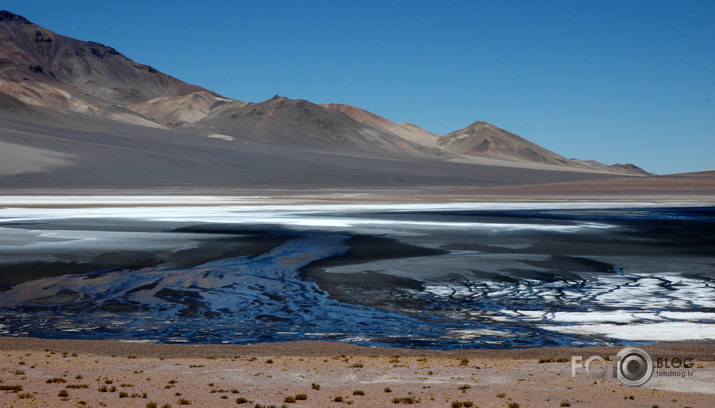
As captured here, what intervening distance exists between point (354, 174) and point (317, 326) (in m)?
120

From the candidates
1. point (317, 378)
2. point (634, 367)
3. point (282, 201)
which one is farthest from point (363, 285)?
point (282, 201)

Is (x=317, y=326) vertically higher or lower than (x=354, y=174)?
lower

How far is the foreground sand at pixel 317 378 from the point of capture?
919 centimetres

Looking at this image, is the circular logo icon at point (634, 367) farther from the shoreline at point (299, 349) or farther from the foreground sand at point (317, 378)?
the shoreline at point (299, 349)

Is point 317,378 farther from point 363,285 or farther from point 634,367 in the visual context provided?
point 363,285

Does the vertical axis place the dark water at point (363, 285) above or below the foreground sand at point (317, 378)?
above

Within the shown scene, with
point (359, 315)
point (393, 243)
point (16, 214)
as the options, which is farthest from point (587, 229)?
point (16, 214)

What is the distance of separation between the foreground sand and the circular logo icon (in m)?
0.17

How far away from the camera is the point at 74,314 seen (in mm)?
15344

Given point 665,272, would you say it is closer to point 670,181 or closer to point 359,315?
point 359,315

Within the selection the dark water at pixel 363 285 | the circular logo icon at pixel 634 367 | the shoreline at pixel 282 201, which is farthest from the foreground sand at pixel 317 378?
the shoreline at pixel 282 201

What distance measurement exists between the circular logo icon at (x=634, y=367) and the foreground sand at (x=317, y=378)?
17 cm

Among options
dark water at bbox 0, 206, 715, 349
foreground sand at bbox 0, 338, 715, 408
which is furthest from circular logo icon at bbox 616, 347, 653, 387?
dark water at bbox 0, 206, 715, 349

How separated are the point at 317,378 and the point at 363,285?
8.74m
